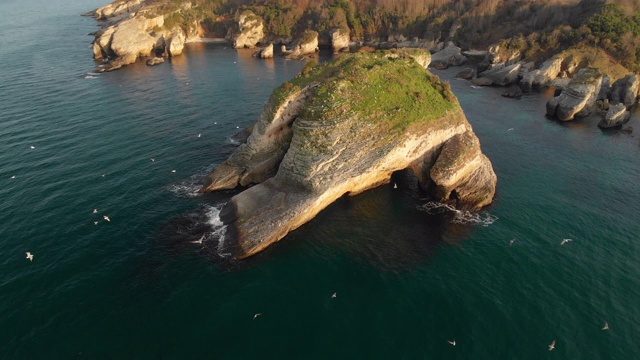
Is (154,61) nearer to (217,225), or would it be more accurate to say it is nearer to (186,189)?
(186,189)

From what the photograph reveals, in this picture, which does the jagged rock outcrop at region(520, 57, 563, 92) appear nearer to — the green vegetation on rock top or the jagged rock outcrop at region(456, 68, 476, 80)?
the jagged rock outcrop at region(456, 68, 476, 80)

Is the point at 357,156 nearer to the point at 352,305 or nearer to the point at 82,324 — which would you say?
the point at 352,305

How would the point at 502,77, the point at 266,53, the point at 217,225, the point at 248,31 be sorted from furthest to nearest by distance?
the point at 248,31, the point at 266,53, the point at 502,77, the point at 217,225

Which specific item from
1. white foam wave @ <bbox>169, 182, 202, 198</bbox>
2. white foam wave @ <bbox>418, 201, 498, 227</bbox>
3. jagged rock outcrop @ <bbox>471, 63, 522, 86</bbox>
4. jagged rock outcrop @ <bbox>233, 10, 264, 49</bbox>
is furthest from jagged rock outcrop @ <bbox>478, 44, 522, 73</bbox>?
white foam wave @ <bbox>169, 182, 202, 198</bbox>

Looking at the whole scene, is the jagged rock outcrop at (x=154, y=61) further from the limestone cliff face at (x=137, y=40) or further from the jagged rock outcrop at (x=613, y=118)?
the jagged rock outcrop at (x=613, y=118)

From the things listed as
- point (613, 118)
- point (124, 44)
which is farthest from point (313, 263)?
point (124, 44)

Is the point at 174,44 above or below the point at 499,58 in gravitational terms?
above

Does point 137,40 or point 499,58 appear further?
point 137,40
